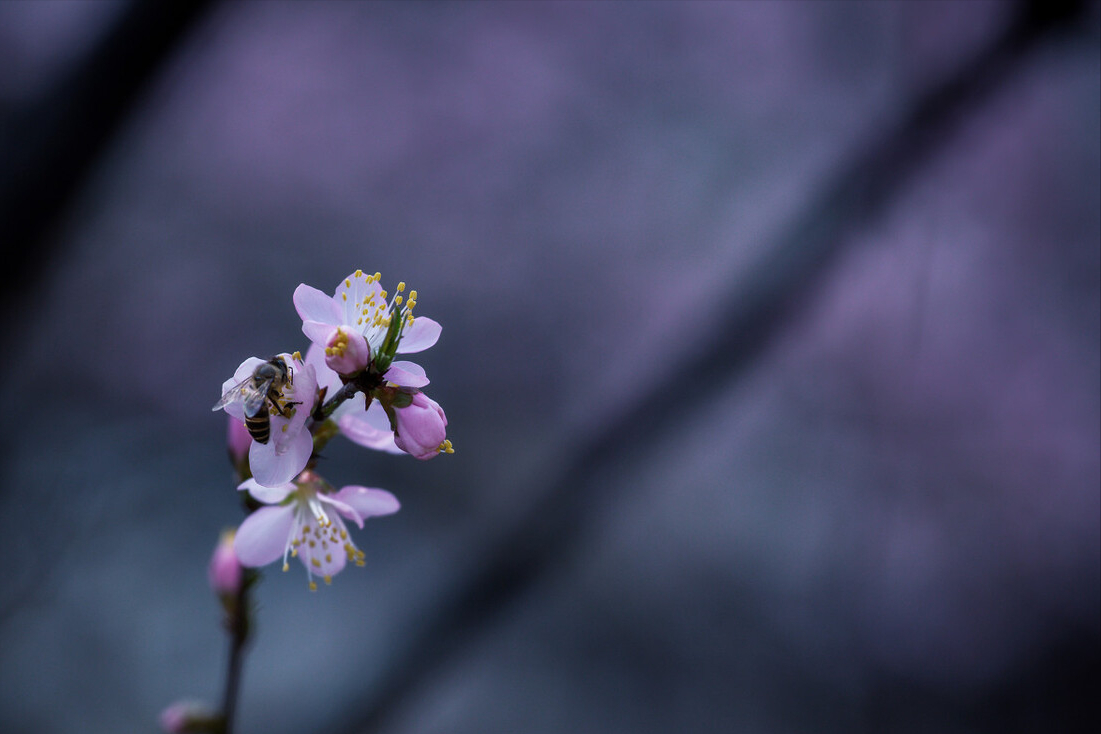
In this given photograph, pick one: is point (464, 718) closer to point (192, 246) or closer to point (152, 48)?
point (192, 246)

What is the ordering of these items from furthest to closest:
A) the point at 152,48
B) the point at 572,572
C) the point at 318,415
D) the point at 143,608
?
the point at 572,572 → the point at 143,608 → the point at 152,48 → the point at 318,415

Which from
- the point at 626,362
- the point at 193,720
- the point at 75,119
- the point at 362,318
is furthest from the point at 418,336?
the point at 626,362

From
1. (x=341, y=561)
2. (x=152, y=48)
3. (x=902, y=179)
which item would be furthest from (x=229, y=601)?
(x=902, y=179)

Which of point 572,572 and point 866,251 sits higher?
point 866,251

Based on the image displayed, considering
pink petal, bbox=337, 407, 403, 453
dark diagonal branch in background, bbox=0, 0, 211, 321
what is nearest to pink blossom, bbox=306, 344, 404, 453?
pink petal, bbox=337, 407, 403, 453

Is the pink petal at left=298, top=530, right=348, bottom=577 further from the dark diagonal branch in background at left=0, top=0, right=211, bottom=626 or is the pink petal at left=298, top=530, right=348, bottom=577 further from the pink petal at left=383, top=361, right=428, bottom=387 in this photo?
the dark diagonal branch in background at left=0, top=0, right=211, bottom=626

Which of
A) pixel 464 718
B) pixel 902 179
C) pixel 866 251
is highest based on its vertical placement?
pixel 902 179
